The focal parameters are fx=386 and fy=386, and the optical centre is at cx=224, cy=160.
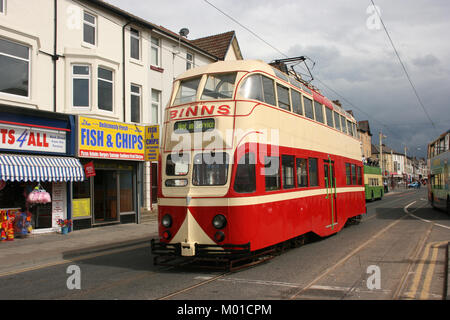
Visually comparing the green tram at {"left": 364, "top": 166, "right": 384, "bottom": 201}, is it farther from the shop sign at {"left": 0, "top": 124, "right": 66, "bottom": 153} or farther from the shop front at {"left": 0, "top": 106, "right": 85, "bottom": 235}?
the shop sign at {"left": 0, "top": 124, "right": 66, "bottom": 153}

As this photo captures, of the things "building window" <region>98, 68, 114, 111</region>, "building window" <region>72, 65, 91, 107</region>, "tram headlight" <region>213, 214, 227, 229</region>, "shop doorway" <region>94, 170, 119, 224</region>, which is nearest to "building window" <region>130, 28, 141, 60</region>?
"building window" <region>98, 68, 114, 111</region>

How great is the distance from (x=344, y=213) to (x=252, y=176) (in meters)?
7.04

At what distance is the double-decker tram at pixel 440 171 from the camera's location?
19.0 meters

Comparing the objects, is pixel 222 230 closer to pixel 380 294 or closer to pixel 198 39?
pixel 380 294

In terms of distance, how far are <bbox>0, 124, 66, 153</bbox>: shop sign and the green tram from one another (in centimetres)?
2507

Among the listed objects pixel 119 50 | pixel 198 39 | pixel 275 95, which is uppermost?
pixel 198 39

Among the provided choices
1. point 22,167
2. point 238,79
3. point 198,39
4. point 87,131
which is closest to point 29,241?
point 22,167

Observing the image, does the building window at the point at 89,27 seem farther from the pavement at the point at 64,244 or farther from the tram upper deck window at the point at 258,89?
the tram upper deck window at the point at 258,89

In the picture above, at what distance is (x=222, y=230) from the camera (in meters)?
7.46

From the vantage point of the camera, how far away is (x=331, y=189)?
12289mm

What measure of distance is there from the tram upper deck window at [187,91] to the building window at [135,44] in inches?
455
